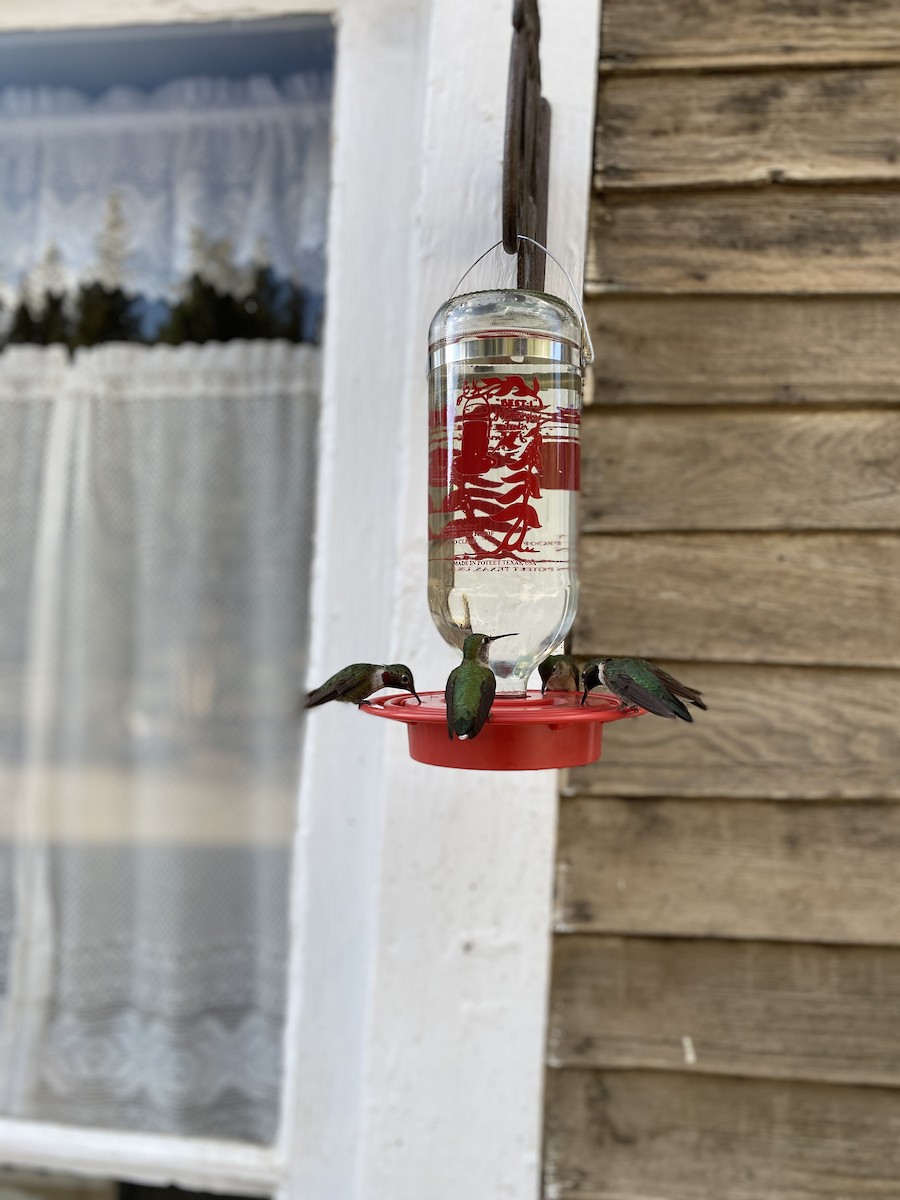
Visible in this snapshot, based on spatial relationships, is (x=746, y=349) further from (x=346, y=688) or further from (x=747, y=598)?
(x=346, y=688)

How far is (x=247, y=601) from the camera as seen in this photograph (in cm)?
121

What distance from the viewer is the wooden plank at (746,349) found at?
936 millimetres

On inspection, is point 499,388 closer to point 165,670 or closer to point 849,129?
point 849,129

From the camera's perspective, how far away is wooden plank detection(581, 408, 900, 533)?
0.93 meters

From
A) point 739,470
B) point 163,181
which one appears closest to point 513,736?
point 739,470

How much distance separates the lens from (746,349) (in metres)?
0.94

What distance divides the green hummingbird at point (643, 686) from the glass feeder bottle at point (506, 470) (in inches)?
4.3

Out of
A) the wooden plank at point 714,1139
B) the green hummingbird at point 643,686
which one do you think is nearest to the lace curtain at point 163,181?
the green hummingbird at point 643,686

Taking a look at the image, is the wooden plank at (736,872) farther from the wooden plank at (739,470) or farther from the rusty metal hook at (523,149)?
the rusty metal hook at (523,149)

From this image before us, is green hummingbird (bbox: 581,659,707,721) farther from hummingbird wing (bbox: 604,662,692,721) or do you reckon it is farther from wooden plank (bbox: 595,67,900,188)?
wooden plank (bbox: 595,67,900,188)

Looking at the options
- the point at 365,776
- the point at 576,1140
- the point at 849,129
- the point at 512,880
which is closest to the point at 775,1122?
the point at 576,1140

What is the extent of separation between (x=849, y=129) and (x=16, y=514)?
1.10 metres

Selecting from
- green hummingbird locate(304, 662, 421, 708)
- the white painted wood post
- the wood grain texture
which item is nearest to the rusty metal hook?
the white painted wood post

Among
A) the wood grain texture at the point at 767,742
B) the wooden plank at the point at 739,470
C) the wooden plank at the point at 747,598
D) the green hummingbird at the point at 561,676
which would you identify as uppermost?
the wooden plank at the point at 739,470
